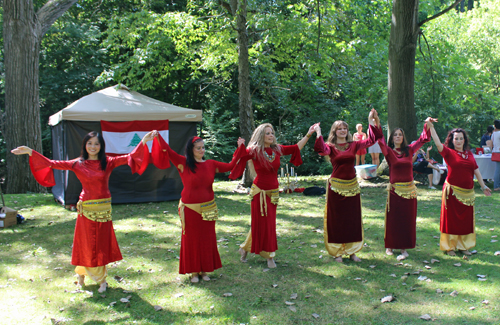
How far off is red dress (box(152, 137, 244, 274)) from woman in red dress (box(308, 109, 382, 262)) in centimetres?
155

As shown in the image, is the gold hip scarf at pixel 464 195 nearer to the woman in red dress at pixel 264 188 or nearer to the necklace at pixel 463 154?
the necklace at pixel 463 154

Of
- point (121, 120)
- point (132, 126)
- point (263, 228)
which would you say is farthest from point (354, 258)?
point (121, 120)

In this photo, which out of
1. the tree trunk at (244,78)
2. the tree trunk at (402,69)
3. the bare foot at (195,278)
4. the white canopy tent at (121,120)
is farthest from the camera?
the tree trunk at (244,78)

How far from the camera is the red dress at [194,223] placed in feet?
15.3

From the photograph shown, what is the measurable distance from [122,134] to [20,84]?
4346mm

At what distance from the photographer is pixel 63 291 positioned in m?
4.59

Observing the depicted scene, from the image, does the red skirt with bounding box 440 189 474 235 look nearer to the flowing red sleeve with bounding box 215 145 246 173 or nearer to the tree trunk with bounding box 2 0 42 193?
the flowing red sleeve with bounding box 215 145 246 173

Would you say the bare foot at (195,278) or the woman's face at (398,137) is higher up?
the woman's face at (398,137)

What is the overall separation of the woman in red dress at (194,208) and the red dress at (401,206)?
7.97 ft

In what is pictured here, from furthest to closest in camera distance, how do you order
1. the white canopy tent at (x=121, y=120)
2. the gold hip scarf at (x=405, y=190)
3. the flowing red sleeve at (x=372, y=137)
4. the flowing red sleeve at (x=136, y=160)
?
1. the white canopy tent at (x=121, y=120)
2. the gold hip scarf at (x=405, y=190)
3. the flowing red sleeve at (x=372, y=137)
4. the flowing red sleeve at (x=136, y=160)

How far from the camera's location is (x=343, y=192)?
5.25 m

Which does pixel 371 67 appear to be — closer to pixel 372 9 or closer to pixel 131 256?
pixel 372 9

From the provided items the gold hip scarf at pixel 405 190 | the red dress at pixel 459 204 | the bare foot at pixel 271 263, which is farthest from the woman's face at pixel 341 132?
the bare foot at pixel 271 263

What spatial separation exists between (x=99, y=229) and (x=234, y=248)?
2288 millimetres
